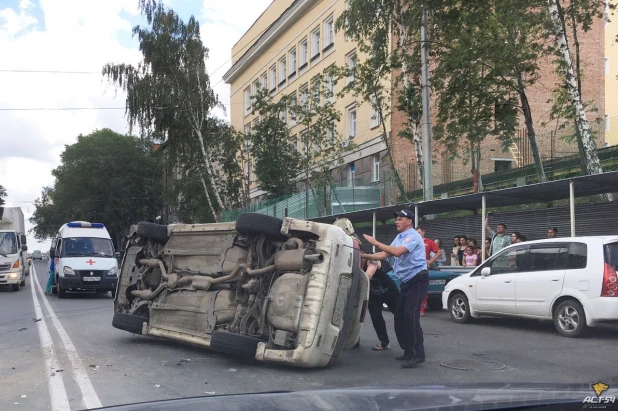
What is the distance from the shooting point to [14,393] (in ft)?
21.2

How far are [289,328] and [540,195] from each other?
10.6m

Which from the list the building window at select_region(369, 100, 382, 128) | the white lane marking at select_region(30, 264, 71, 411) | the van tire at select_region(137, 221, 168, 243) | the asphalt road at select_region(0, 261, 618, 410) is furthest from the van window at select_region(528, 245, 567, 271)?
the building window at select_region(369, 100, 382, 128)

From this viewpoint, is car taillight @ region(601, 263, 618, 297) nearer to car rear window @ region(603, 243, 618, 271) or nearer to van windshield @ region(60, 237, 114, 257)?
car rear window @ region(603, 243, 618, 271)

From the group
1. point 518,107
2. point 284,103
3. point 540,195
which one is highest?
point 284,103

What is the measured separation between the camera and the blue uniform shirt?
7828 millimetres

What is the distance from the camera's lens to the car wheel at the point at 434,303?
48.1ft

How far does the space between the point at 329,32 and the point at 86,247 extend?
22.4 meters

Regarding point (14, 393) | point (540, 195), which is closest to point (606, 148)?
point (540, 195)

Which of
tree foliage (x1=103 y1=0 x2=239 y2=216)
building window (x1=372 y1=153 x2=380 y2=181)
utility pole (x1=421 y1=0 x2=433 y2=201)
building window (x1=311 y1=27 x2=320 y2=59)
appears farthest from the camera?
building window (x1=311 y1=27 x2=320 y2=59)

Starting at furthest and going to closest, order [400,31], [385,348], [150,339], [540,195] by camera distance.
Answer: [400,31], [540,195], [150,339], [385,348]

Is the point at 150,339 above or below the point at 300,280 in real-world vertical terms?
below

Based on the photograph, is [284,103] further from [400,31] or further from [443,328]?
[443,328]

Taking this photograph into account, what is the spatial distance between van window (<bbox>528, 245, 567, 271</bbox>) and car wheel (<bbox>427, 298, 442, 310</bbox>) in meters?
3.70

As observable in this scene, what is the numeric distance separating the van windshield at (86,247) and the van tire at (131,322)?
11634 mm
